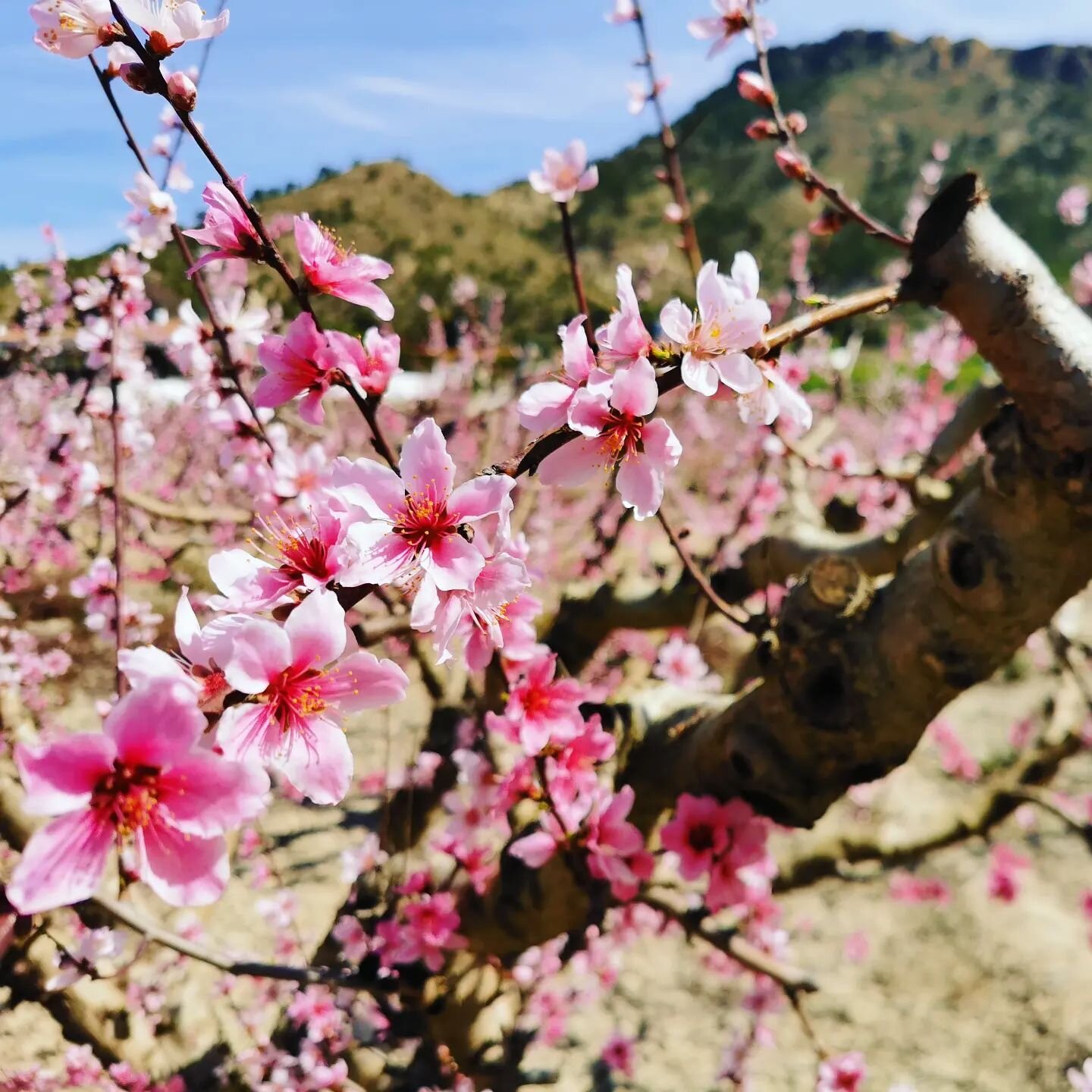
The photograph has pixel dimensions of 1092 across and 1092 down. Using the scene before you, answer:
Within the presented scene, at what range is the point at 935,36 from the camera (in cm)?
6856

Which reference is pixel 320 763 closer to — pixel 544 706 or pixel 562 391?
pixel 562 391

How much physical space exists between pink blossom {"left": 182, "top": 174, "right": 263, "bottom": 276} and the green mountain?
0.41 metres

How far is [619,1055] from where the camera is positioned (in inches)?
120

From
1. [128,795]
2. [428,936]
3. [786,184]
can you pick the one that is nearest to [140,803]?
[128,795]

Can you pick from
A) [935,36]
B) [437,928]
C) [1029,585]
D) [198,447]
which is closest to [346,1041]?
[437,928]

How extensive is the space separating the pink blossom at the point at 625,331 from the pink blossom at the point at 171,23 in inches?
19.6

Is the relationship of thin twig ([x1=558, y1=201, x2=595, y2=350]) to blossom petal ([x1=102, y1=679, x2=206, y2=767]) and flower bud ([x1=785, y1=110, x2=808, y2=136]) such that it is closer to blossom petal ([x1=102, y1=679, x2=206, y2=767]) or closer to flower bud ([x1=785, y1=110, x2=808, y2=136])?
flower bud ([x1=785, y1=110, x2=808, y2=136])

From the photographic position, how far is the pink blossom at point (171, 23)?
2.45ft

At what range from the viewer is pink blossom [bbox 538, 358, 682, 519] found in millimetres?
727

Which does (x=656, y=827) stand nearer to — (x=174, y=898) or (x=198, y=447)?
(x=174, y=898)

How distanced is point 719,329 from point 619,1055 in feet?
10.9

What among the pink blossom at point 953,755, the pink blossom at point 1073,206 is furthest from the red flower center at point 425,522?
the pink blossom at point 1073,206

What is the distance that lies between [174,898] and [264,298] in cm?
405

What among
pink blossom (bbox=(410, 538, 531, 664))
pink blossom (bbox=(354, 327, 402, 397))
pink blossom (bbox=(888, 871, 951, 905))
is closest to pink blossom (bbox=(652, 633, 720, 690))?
pink blossom (bbox=(354, 327, 402, 397))
